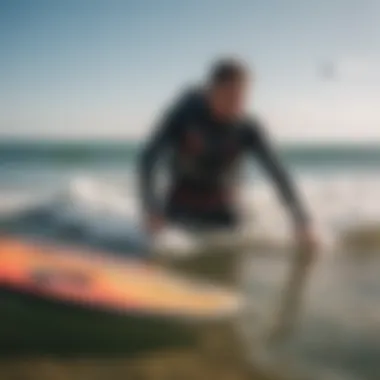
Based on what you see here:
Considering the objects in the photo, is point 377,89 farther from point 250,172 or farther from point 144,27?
point 144,27

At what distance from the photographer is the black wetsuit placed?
4.19ft

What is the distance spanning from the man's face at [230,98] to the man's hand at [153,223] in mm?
210

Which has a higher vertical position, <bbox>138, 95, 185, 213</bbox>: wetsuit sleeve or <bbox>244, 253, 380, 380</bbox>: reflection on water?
<bbox>138, 95, 185, 213</bbox>: wetsuit sleeve

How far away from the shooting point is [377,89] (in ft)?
4.44

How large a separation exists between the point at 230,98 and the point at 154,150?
0.16 meters

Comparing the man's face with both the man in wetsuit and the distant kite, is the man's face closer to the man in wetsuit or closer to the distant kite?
the man in wetsuit

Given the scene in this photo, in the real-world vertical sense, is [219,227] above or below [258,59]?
below

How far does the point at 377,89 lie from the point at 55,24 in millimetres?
597

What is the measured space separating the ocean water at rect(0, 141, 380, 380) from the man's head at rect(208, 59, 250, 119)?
0.35 ft

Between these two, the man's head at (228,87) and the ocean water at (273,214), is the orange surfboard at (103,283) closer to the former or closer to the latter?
the ocean water at (273,214)

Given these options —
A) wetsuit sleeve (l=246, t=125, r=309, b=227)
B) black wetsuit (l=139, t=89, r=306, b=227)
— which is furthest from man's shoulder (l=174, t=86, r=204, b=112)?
wetsuit sleeve (l=246, t=125, r=309, b=227)

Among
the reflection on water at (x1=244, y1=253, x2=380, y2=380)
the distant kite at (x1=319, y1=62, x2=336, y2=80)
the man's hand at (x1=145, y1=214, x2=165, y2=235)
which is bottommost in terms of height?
the reflection on water at (x1=244, y1=253, x2=380, y2=380)

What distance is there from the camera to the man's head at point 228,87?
1.27 meters

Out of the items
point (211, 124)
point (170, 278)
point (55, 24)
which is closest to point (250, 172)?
point (211, 124)
